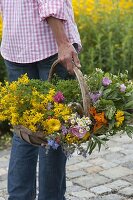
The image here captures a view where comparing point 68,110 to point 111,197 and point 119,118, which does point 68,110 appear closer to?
point 119,118

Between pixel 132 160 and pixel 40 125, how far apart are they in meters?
2.01

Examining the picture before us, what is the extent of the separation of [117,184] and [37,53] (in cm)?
147

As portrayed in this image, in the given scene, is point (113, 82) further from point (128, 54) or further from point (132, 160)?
point (128, 54)

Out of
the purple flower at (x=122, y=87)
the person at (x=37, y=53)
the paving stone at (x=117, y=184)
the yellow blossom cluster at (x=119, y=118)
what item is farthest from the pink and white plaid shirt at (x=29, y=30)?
the paving stone at (x=117, y=184)

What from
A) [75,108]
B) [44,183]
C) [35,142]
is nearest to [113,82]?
[75,108]

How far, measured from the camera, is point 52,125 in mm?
2590

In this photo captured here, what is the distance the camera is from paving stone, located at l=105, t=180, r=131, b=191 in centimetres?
390

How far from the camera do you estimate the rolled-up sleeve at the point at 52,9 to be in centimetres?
269

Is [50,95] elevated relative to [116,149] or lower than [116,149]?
elevated

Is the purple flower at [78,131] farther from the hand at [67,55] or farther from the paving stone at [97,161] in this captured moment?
the paving stone at [97,161]

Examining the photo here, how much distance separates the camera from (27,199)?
3.22 m

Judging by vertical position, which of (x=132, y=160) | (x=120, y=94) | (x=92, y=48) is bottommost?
(x=132, y=160)

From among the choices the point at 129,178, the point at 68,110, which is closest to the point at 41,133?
the point at 68,110

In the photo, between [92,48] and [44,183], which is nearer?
[44,183]
